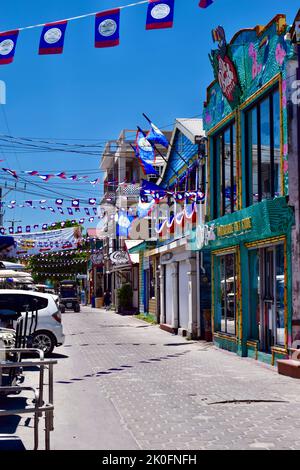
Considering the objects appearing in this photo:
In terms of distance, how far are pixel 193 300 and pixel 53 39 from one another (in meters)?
13.5

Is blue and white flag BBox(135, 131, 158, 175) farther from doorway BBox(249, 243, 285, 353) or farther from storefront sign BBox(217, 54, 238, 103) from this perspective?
doorway BBox(249, 243, 285, 353)

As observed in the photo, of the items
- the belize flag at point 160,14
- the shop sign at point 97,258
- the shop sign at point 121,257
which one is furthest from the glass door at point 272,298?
the shop sign at point 97,258

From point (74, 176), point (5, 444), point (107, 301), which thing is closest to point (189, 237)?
point (74, 176)

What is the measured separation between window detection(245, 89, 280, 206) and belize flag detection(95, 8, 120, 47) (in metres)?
5.09

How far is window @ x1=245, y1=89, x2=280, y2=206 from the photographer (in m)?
16.4

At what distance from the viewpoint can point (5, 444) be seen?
8141 millimetres

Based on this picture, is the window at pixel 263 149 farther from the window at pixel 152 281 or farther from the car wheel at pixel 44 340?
the window at pixel 152 281

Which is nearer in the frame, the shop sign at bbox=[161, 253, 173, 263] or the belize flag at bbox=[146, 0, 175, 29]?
the belize flag at bbox=[146, 0, 175, 29]

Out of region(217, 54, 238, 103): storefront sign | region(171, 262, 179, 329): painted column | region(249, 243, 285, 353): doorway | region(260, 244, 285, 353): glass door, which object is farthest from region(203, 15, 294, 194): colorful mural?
region(171, 262, 179, 329): painted column

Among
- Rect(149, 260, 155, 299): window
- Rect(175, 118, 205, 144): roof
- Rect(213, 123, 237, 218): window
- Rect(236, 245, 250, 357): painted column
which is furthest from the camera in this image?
Rect(149, 260, 155, 299): window

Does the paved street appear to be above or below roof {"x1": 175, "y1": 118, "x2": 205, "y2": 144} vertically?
below

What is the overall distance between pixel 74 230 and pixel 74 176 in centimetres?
2715

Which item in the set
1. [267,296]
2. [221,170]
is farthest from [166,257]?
[267,296]

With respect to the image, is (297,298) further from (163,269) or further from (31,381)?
(163,269)
